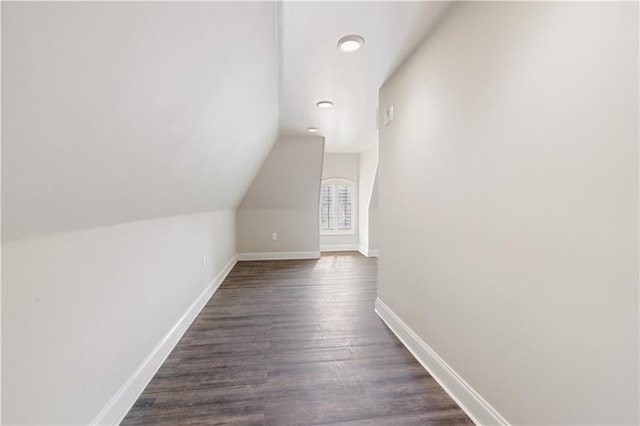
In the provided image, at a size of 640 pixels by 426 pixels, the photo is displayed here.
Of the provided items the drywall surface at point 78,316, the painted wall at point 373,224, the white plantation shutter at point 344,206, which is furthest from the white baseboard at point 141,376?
the white plantation shutter at point 344,206

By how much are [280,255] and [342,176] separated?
202 centimetres

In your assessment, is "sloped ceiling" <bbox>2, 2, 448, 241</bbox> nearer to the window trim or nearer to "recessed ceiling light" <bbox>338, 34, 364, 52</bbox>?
"recessed ceiling light" <bbox>338, 34, 364, 52</bbox>

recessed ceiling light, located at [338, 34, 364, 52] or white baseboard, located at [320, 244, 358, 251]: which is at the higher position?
recessed ceiling light, located at [338, 34, 364, 52]

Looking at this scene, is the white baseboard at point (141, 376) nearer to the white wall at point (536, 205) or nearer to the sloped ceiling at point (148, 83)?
the sloped ceiling at point (148, 83)

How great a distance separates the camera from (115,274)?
4.52ft

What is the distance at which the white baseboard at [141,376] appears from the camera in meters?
1.30

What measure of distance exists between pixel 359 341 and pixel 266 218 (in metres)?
3.31

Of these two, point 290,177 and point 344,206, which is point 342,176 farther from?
point 290,177

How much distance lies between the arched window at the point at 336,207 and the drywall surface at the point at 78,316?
402cm

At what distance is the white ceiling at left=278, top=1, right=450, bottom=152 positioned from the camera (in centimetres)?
145

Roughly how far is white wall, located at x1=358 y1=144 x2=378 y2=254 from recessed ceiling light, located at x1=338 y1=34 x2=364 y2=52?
3.16 m

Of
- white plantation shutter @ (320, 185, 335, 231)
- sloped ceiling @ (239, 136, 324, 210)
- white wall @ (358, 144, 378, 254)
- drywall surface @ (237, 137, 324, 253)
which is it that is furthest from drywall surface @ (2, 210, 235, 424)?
white plantation shutter @ (320, 185, 335, 231)

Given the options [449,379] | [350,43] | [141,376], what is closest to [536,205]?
[449,379]

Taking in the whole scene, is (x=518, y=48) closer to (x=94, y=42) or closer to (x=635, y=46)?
(x=635, y=46)
